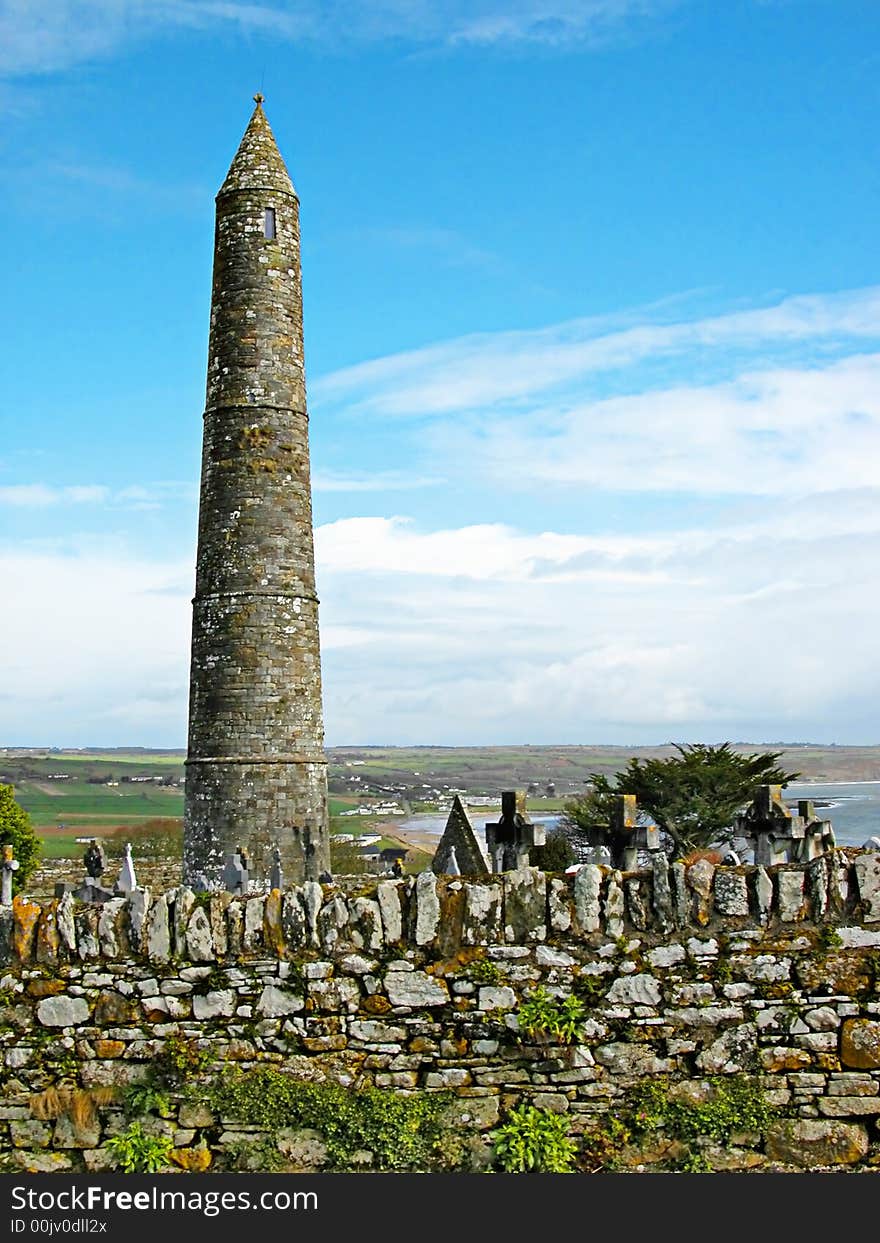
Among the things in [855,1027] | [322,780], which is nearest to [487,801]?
[322,780]

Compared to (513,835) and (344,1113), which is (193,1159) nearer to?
(344,1113)

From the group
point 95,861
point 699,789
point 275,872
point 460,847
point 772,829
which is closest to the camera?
point 772,829

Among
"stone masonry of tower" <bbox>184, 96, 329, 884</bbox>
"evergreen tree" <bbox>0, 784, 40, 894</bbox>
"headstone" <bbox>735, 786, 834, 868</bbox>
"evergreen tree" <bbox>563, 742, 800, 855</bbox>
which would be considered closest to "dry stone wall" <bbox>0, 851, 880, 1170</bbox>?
"headstone" <bbox>735, 786, 834, 868</bbox>

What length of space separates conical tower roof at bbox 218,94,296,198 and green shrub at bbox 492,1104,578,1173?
19.9m

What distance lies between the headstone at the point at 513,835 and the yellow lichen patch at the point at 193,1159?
19.6 ft

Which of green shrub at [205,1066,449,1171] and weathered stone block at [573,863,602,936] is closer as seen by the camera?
green shrub at [205,1066,449,1171]

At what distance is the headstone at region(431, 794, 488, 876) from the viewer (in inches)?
656

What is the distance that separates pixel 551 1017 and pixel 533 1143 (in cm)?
69

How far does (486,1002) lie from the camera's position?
750 cm

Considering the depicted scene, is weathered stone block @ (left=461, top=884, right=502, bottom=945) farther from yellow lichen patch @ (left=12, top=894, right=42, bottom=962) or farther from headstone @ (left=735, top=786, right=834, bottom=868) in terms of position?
headstone @ (left=735, top=786, right=834, bottom=868)

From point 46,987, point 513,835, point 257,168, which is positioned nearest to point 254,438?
point 257,168

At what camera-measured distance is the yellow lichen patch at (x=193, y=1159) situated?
747cm

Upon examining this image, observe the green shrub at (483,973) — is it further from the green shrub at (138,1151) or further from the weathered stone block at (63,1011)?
the weathered stone block at (63,1011)

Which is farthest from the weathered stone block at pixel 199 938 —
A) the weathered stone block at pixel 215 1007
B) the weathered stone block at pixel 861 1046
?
the weathered stone block at pixel 861 1046
